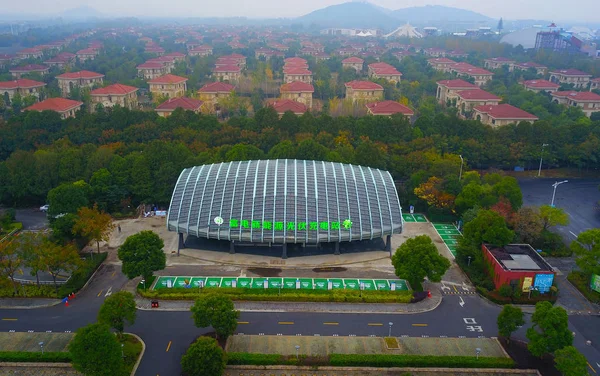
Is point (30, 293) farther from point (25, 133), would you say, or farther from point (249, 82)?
point (249, 82)

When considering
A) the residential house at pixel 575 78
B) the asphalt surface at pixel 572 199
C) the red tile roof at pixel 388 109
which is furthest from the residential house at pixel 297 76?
the asphalt surface at pixel 572 199

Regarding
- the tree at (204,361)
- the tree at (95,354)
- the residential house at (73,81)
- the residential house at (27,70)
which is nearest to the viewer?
the tree at (95,354)

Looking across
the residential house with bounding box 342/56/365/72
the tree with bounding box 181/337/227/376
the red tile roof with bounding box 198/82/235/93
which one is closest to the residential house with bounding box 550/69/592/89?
the residential house with bounding box 342/56/365/72

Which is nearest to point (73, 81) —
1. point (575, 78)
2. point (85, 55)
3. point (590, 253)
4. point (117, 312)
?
point (85, 55)

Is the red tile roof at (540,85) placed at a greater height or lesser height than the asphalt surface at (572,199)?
greater

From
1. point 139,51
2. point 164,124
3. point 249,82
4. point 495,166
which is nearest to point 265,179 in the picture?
point 164,124

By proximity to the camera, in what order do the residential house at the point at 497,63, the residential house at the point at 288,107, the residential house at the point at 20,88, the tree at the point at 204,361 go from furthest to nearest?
the residential house at the point at 497,63, the residential house at the point at 20,88, the residential house at the point at 288,107, the tree at the point at 204,361

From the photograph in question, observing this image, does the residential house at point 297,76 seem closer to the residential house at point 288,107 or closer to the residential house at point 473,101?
the residential house at point 288,107
